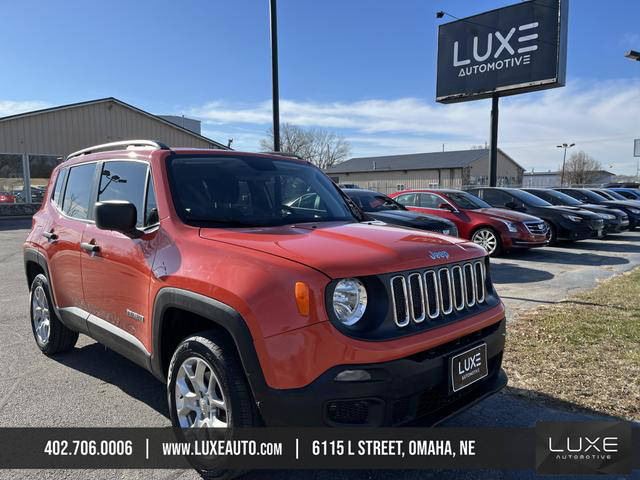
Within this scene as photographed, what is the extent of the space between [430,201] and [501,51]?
11.8m

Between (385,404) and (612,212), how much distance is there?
1518 cm

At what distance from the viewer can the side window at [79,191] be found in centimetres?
397

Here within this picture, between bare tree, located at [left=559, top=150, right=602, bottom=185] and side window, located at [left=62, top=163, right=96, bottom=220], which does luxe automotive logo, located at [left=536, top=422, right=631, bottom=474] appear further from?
bare tree, located at [left=559, top=150, right=602, bottom=185]

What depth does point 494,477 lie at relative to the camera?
269 centimetres

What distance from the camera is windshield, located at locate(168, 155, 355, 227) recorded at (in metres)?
3.12

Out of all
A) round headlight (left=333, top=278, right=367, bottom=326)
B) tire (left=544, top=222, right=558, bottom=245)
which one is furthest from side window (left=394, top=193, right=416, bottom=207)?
round headlight (left=333, top=278, right=367, bottom=326)

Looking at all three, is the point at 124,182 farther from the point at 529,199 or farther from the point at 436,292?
the point at 529,199

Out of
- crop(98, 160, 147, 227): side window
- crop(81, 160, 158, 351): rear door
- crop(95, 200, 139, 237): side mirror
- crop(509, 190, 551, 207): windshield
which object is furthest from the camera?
crop(509, 190, 551, 207): windshield

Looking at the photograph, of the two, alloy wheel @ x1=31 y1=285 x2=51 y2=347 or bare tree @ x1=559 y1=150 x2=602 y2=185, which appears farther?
bare tree @ x1=559 y1=150 x2=602 y2=185

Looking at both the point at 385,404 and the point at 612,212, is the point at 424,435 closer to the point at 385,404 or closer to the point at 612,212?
the point at 385,404

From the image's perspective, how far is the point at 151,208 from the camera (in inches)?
125

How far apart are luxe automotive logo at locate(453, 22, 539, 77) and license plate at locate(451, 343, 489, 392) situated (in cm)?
1959

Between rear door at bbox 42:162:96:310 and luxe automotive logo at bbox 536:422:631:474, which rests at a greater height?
rear door at bbox 42:162:96:310

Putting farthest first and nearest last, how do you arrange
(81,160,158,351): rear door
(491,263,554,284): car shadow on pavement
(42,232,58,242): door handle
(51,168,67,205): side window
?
1. (491,263,554,284): car shadow on pavement
2. (51,168,67,205): side window
3. (42,232,58,242): door handle
4. (81,160,158,351): rear door
